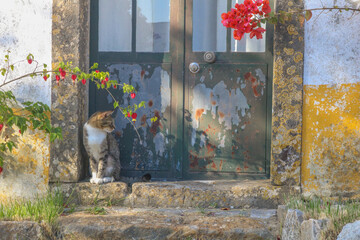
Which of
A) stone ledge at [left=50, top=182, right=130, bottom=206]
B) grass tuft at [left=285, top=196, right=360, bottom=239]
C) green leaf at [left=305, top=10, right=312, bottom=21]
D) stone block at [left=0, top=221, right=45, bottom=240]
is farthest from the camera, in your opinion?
stone ledge at [left=50, top=182, right=130, bottom=206]

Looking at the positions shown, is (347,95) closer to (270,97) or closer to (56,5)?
(270,97)

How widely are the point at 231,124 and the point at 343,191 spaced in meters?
1.13

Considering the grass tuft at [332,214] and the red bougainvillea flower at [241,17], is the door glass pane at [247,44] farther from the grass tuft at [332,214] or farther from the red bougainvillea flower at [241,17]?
the grass tuft at [332,214]

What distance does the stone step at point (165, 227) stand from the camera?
11.5ft

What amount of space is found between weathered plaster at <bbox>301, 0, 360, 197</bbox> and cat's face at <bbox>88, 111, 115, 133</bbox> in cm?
Answer: 166

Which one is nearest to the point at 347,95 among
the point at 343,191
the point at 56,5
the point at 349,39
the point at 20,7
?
the point at 349,39

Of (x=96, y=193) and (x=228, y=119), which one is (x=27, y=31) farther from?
(x=228, y=119)

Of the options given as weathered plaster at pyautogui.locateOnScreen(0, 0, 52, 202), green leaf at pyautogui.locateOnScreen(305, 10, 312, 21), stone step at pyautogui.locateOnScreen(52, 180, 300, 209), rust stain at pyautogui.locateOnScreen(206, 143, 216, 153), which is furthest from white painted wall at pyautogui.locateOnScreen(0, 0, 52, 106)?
green leaf at pyautogui.locateOnScreen(305, 10, 312, 21)

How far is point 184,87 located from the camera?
174 inches

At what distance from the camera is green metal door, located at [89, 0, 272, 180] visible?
4.39 meters

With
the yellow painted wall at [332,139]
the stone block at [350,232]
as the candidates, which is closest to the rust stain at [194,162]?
the yellow painted wall at [332,139]

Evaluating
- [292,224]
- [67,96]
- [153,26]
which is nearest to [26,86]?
[67,96]

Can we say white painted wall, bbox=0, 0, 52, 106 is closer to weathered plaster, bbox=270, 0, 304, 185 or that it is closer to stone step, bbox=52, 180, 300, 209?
stone step, bbox=52, 180, 300, 209

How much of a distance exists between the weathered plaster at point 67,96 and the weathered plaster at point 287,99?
1.70m
